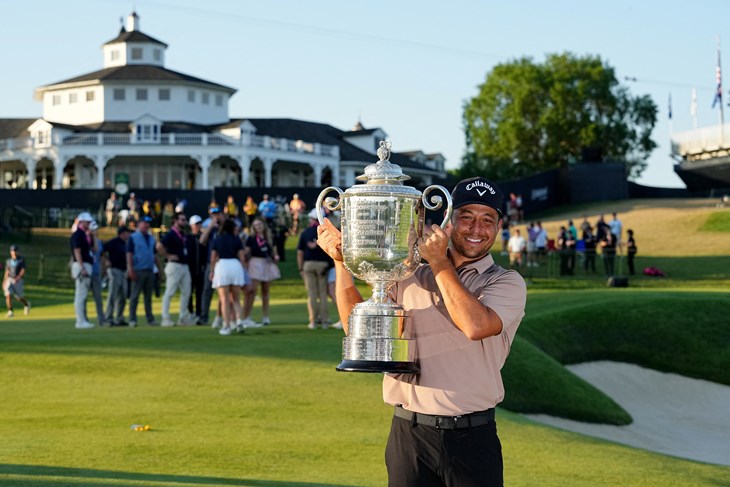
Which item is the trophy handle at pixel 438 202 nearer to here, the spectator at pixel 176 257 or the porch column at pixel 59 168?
the spectator at pixel 176 257

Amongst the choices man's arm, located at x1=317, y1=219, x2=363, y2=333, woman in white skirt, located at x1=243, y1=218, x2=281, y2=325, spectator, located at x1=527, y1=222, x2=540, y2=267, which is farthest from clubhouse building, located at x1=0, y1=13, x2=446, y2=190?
man's arm, located at x1=317, y1=219, x2=363, y2=333

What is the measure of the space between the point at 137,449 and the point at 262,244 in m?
9.62

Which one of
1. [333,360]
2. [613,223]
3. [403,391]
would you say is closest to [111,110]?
[613,223]

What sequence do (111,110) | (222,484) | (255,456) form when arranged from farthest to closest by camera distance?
(111,110) → (255,456) → (222,484)

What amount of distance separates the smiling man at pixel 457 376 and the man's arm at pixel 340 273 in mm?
416

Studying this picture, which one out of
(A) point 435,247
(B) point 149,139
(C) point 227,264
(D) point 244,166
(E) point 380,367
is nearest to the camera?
(A) point 435,247

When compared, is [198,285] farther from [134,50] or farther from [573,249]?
[134,50]

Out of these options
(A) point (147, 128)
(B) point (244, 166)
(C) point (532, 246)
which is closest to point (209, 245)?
(C) point (532, 246)

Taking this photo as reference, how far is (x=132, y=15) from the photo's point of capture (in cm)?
9325

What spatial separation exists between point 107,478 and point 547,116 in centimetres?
8940

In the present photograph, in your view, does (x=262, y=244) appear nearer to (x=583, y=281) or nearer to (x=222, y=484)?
(x=222, y=484)

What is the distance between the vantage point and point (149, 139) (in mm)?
80750

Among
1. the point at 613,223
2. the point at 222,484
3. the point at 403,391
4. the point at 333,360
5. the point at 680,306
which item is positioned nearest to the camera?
the point at 403,391

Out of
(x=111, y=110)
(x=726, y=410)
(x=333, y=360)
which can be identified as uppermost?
(x=111, y=110)
